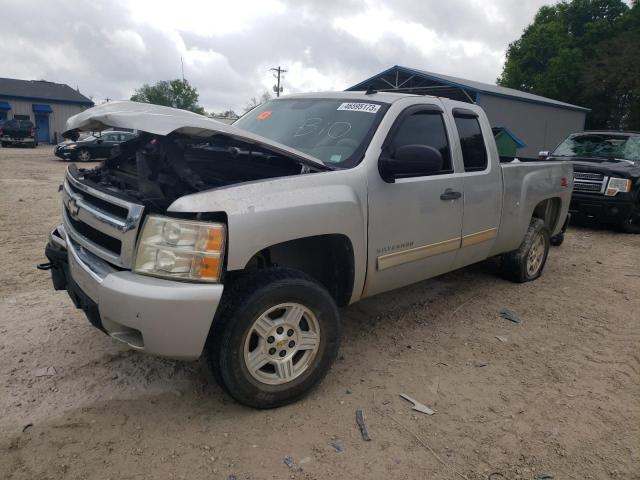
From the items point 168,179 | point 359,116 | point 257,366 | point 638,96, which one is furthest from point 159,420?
point 638,96

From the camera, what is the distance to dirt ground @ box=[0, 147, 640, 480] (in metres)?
2.40

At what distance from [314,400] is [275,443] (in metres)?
0.47

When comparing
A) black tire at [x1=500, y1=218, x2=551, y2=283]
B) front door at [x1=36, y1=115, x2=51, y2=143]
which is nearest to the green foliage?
black tire at [x1=500, y1=218, x2=551, y2=283]

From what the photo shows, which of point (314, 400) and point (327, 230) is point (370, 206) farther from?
point (314, 400)

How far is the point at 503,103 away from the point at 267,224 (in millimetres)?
22024

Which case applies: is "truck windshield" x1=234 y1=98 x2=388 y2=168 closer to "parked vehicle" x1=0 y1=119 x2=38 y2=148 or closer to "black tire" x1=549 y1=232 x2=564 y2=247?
"black tire" x1=549 y1=232 x2=564 y2=247

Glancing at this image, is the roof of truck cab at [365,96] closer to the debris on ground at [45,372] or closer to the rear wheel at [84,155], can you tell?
the debris on ground at [45,372]

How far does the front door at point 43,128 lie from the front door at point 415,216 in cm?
4494

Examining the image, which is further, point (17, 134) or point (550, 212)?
point (17, 134)

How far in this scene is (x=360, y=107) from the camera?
3600 mm

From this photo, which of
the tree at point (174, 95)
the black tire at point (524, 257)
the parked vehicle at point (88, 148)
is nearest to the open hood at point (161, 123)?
the black tire at point (524, 257)

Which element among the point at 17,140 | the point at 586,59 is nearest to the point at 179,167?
the point at 17,140

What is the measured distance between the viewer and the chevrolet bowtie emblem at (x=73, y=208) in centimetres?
293

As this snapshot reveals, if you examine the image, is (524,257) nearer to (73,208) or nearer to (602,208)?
(602,208)
